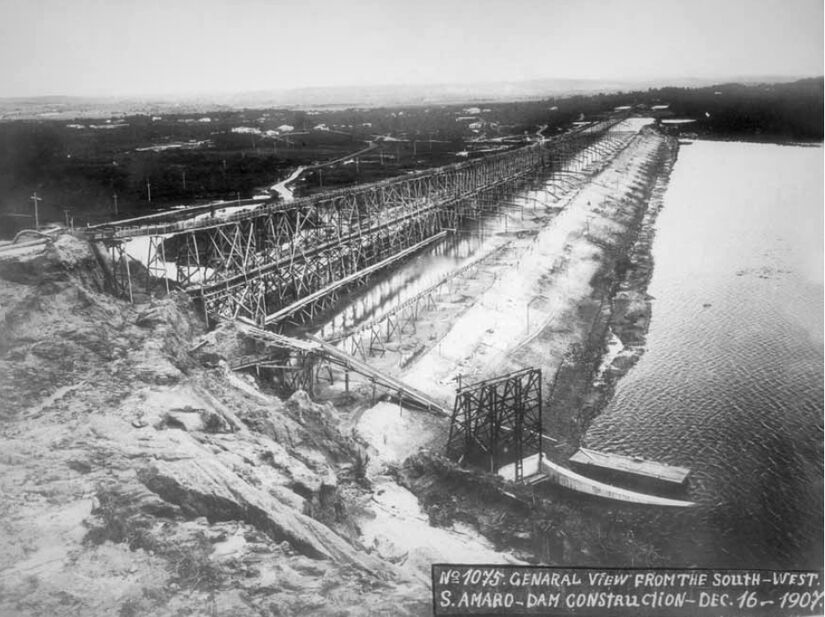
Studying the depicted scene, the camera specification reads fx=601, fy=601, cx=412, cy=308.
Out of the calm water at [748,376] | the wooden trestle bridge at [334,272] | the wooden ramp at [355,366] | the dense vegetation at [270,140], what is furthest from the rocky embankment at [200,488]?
the dense vegetation at [270,140]

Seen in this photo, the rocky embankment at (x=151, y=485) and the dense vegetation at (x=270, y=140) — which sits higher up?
the dense vegetation at (x=270, y=140)

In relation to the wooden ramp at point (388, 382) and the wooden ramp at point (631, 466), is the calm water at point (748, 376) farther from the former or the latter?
the wooden ramp at point (388, 382)

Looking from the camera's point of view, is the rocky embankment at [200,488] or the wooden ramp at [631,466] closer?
the rocky embankment at [200,488]

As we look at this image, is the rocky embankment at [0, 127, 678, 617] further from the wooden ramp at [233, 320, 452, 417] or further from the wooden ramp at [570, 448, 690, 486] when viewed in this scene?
the wooden ramp at [570, 448, 690, 486]

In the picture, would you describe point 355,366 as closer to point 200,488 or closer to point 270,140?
point 200,488

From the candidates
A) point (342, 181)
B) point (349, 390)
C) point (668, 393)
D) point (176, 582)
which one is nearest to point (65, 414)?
point (176, 582)

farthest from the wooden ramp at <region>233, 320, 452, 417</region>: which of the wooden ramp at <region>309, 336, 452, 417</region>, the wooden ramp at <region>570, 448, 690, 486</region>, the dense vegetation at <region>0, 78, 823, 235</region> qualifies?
the dense vegetation at <region>0, 78, 823, 235</region>
